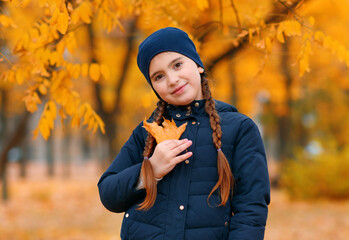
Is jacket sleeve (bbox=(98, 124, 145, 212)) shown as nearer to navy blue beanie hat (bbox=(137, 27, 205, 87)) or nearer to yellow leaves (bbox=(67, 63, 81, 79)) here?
navy blue beanie hat (bbox=(137, 27, 205, 87))

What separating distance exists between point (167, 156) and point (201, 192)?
Answer: 22cm

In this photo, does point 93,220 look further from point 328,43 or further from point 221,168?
point 221,168

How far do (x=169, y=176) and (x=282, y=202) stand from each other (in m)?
10.1

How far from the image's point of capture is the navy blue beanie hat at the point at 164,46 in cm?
191

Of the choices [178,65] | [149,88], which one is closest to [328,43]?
[178,65]

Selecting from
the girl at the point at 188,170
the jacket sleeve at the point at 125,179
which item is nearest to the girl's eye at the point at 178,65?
the girl at the point at 188,170

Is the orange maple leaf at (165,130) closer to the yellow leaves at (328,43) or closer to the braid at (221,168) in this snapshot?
the braid at (221,168)

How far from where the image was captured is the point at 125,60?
9188 millimetres

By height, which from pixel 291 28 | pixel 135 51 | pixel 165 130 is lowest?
pixel 165 130

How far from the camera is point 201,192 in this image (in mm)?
1771

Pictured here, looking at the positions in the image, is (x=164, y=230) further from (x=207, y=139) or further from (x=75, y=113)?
(x=75, y=113)

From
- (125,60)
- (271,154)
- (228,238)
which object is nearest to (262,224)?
(228,238)

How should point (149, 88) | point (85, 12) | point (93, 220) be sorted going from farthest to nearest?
point (93, 220), point (149, 88), point (85, 12)

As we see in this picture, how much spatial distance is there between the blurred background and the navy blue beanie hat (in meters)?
0.44
